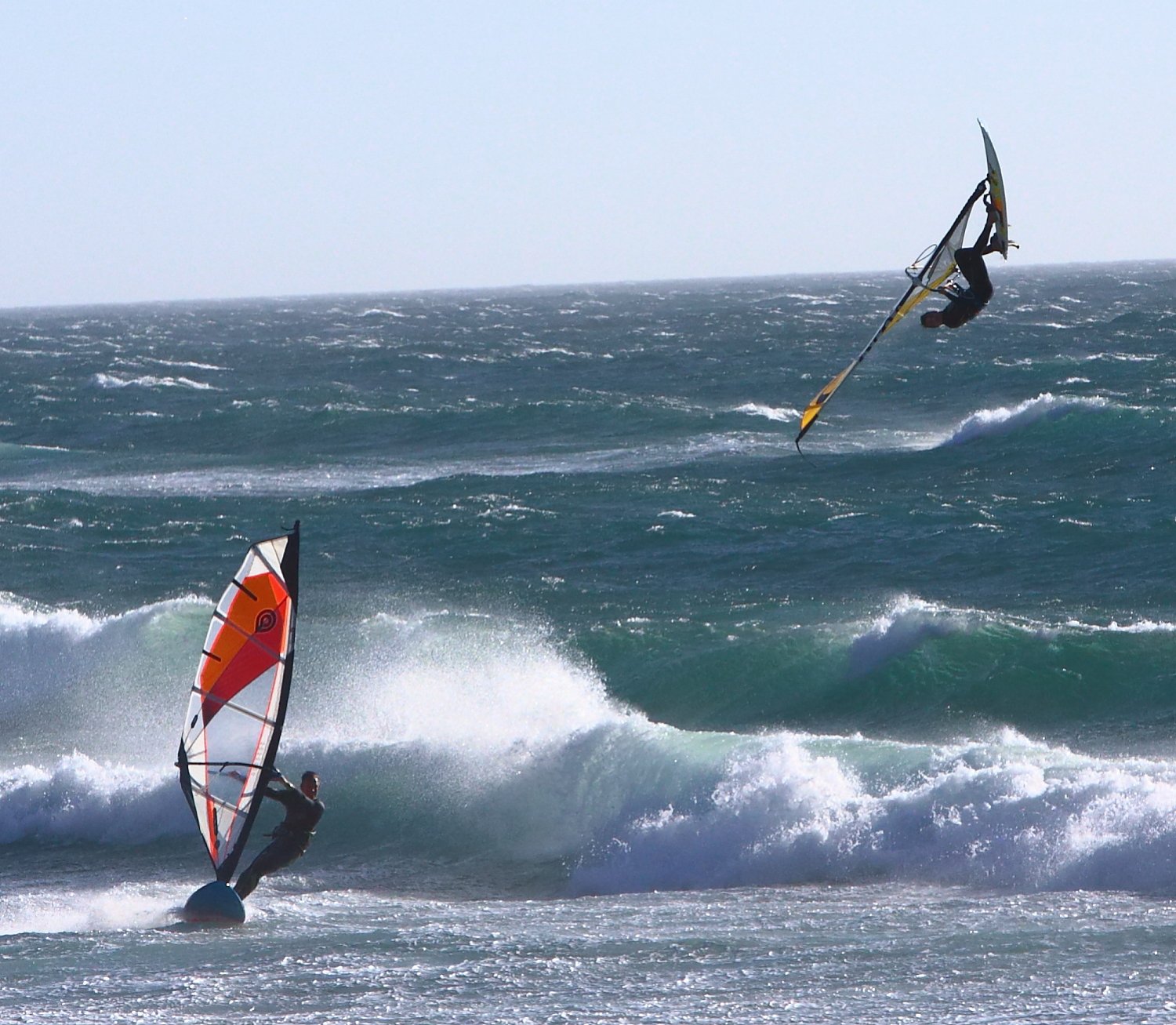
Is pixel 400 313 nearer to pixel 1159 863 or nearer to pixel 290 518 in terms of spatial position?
pixel 290 518

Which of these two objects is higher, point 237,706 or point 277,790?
point 237,706

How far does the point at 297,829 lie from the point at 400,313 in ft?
375

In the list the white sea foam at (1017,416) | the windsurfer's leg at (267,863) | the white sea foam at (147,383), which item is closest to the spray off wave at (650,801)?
the windsurfer's leg at (267,863)

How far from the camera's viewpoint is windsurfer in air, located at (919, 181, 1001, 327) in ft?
29.7

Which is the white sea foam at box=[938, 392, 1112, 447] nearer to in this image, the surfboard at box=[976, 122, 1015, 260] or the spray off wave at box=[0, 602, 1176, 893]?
the spray off wave at box=[0, 602, 1176, 893]

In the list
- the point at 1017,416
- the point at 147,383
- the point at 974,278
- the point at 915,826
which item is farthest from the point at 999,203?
the point at 147,383

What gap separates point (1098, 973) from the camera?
27.3 feet

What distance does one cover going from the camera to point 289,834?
10.1 m

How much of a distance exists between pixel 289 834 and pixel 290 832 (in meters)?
0.01

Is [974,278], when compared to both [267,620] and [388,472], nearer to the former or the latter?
[267,620]

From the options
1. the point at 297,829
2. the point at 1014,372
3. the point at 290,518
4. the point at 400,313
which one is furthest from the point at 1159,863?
the point at 400,313

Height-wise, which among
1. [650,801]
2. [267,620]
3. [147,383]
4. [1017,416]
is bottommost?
[650,801]

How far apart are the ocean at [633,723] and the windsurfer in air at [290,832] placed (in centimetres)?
25

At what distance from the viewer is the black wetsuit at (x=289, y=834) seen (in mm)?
10055
